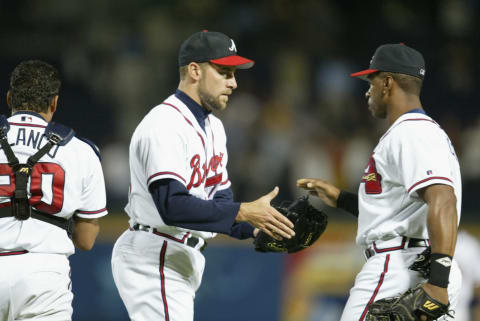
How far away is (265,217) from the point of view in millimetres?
3592

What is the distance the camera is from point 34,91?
11.5ft

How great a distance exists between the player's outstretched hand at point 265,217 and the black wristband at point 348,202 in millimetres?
774

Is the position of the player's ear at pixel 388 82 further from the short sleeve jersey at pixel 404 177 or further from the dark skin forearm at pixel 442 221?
the dark skin forearm at pixel 442 221

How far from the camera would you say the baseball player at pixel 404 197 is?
10.6ft

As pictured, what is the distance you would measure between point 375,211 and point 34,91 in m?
1.81

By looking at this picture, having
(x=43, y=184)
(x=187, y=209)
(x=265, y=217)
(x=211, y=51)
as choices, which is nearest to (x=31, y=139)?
(x=43, y=184)

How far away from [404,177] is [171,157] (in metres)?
1.13

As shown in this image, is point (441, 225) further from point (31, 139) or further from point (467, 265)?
point (467, 265)

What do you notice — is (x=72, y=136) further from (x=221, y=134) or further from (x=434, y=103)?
(x=434, y=103)

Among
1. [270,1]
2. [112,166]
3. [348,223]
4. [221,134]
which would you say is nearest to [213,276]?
[348,223]

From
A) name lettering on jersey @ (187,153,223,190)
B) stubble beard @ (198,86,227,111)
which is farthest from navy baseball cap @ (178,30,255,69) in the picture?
name lettering on jersey @ (187,153,223,190)

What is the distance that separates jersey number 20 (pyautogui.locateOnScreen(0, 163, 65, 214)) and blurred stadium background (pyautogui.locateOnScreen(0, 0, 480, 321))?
404 centimetres

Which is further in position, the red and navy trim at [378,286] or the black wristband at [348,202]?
the black wristband at [348,202]

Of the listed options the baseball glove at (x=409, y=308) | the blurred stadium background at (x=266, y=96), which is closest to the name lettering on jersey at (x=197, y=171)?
the baseball glove at (x=409, y=308)
